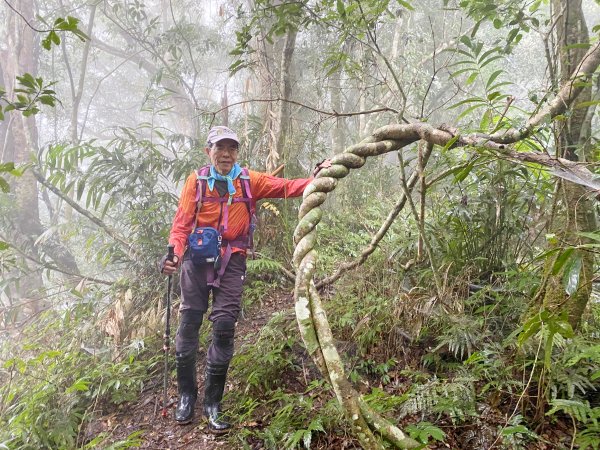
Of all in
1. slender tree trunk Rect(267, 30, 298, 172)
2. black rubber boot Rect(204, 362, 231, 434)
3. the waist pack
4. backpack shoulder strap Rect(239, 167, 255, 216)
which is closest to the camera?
black rubber boot Rect(204, 362, 231, 434)

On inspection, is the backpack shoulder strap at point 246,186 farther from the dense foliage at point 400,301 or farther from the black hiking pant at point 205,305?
the dense foliage at point 400,301

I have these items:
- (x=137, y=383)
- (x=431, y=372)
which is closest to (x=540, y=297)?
(x=431, y=372)

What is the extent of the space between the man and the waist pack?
73 millimetres

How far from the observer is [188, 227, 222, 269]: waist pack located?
349 centimetres

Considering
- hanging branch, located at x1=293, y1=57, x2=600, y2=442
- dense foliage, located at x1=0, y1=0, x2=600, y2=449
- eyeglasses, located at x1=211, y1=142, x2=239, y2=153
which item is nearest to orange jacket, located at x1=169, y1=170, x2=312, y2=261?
eyeglasses, located at x1=211, y1=142, x2=239, y2=153

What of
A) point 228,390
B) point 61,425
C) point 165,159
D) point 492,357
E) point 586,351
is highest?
point 165,159

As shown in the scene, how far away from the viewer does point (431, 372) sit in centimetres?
294

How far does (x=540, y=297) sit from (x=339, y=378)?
5.38 ft

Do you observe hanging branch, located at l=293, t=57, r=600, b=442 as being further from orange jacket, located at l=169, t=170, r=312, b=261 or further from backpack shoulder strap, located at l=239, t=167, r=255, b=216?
backpack shoulder strap, located at l=239, t=167, r=255, b=216

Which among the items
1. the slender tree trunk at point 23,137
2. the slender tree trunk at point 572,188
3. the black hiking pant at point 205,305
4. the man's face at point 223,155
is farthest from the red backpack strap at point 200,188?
the slender tree trunk at point 23,137

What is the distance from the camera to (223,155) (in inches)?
141

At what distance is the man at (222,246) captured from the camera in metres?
3.50

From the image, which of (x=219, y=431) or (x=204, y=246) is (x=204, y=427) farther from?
(x=204, y=246)

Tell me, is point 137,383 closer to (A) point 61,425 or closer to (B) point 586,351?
(A) point 61,425
